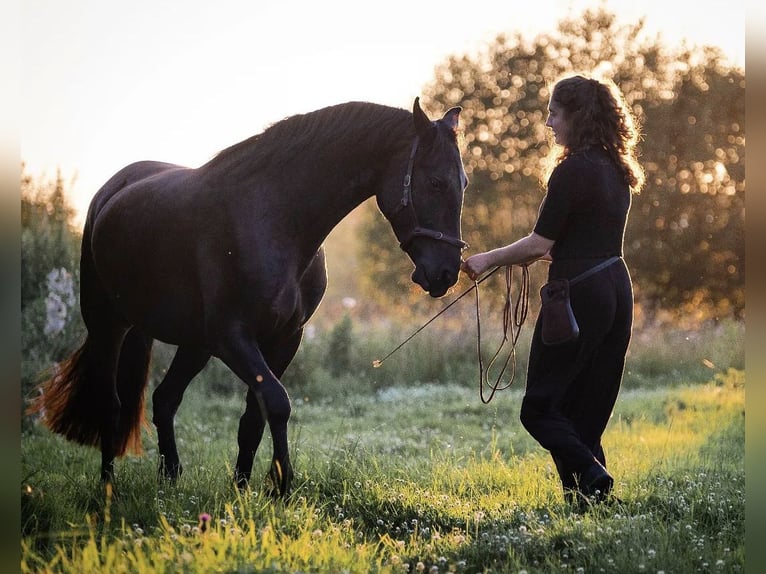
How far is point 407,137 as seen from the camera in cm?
485

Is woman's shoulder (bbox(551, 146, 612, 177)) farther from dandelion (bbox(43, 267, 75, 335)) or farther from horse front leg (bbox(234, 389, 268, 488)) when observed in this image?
dandelion (bbox(43, 267, 75, 335))

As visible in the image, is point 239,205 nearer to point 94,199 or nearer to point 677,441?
point 94,199

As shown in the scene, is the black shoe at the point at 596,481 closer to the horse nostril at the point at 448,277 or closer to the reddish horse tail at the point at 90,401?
the horse nostril at the point at 448,277

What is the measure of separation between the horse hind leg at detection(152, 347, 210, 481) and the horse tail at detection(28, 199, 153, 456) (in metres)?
0.42

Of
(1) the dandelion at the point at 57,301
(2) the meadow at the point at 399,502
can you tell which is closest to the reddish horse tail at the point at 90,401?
(2) the meadow at the point at 399,502

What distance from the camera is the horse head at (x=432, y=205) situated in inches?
185

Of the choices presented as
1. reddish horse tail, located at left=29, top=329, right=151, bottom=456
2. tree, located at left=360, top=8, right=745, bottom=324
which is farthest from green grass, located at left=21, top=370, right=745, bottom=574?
tree, located at left=360, top=8, right=745, bottom=324

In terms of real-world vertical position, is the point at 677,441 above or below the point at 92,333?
below

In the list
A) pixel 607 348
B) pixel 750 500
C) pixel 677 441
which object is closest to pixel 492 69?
pixel 677 441

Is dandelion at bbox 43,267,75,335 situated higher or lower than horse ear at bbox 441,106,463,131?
lower

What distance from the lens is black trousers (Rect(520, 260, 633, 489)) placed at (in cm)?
461

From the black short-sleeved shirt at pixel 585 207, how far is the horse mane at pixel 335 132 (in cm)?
90

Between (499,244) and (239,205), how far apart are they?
45.8 feet

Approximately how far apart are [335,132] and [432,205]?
0.71 metres
